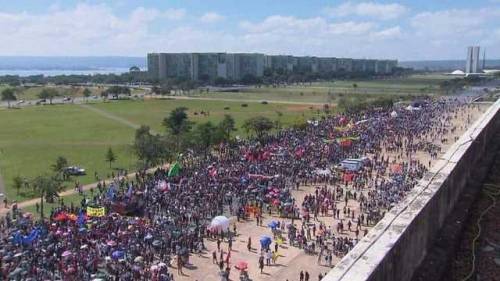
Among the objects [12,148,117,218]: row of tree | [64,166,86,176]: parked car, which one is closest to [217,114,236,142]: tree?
[64,166,86,176]: parked car

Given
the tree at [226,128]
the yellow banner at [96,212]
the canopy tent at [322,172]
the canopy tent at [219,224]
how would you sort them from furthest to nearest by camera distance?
the tree at [226,128], the canopy tent at [322,172], the yellow banner at [96,212], the canopy tent at [219,224]

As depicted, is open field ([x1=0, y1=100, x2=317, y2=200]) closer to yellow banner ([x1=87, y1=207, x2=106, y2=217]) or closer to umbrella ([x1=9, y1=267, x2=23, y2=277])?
yellow banner ([x1=87, y1=207, x2=106, y2=217])

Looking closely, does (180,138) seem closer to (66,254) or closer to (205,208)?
(205,208)

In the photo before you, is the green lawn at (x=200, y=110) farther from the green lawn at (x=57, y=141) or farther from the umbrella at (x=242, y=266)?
the umbrella at (x=242, y=266)

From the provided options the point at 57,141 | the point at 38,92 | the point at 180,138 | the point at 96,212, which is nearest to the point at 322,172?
the point at 180,138

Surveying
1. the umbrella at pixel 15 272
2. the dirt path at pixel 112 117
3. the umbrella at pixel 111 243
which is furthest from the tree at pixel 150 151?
the dirt path at pixel 112 117

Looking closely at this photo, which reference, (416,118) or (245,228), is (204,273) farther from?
(416,118)

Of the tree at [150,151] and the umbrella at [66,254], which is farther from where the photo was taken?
the tree at [150,151]

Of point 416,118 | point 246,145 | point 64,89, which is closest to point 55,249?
point 246,145
